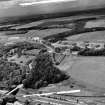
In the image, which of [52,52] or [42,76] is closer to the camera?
[42,76]

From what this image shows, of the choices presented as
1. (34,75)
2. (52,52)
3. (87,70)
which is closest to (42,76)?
(34,75)

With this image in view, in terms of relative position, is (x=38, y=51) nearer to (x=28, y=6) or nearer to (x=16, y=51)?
(x=16, y=51)

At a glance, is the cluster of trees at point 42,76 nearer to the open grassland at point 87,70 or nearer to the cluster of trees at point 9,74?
the cluster of trees at point 9,74

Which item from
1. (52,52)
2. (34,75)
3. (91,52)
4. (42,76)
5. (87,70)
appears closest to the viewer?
(42,76)

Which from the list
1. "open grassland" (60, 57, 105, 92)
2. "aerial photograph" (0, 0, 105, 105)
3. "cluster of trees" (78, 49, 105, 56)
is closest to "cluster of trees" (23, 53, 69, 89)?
"aerial photograph" (0, 0, 105, 105)

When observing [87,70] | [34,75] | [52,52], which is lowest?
[87,70]

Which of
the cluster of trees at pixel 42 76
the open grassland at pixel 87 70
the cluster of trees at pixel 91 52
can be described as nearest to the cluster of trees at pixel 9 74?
the cluster of trees at pixel 42 76

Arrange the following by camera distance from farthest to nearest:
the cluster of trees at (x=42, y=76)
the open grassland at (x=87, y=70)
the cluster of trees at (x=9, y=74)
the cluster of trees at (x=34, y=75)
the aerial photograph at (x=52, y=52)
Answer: the cluster of trees at (x=9, y=74) → the cluster of trees at (x=34, y=75) → the cluster of trees at (x=42, y=76) → the open grassland at (x=87, y=70) → the aerial photograph at (x=52, y=52)

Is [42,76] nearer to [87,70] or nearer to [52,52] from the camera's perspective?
[87,70]
